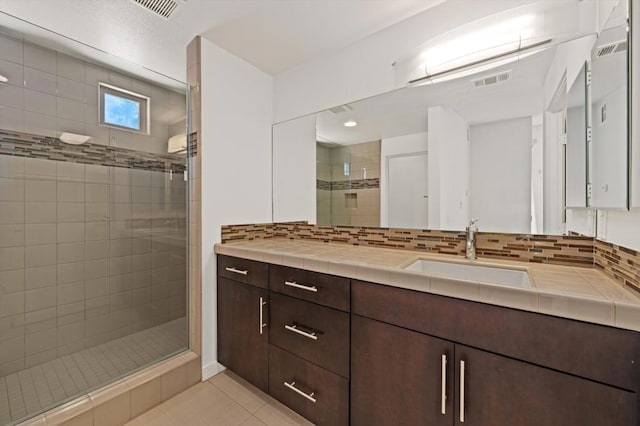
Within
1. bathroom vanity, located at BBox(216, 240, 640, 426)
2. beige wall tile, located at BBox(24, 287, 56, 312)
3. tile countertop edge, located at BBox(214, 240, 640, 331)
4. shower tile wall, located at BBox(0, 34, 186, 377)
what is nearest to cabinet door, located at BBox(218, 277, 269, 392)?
bathroom vanity, located at BBox(216, 240, 640, 426)

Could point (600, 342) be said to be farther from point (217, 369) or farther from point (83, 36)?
point (83, 36)

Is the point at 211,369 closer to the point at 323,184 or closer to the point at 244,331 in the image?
the point at 244,331

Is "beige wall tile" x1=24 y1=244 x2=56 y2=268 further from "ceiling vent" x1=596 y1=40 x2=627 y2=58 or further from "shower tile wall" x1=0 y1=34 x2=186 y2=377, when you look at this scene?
"ceiling vent" x1=596 y1=40 x2=627 y2=58

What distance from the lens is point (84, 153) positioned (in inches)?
83.7

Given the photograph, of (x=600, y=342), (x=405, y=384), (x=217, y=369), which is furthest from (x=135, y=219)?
(x=600, y=342)

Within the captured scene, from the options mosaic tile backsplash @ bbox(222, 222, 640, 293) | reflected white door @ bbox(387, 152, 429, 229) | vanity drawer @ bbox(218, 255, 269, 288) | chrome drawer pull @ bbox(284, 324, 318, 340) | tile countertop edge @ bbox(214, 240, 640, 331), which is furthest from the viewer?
reflected white door @ bbox(387, 152, 429, 229)

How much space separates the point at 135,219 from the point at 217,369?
152cm

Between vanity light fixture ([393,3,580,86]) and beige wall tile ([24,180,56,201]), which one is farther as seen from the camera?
beige wall tile ([24,180,56,201])

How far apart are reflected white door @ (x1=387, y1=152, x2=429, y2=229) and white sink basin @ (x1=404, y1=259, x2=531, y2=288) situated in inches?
12.0

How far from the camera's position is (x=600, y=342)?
0.74 metres

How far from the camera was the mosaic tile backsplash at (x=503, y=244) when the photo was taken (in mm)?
967

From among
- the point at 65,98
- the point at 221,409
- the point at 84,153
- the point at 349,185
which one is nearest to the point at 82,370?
the point at 221,409

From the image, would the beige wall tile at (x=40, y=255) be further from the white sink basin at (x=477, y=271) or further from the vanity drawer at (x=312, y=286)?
the white sink basin at (x=477, y=271)

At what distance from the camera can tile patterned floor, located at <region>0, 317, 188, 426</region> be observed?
1416 mm
